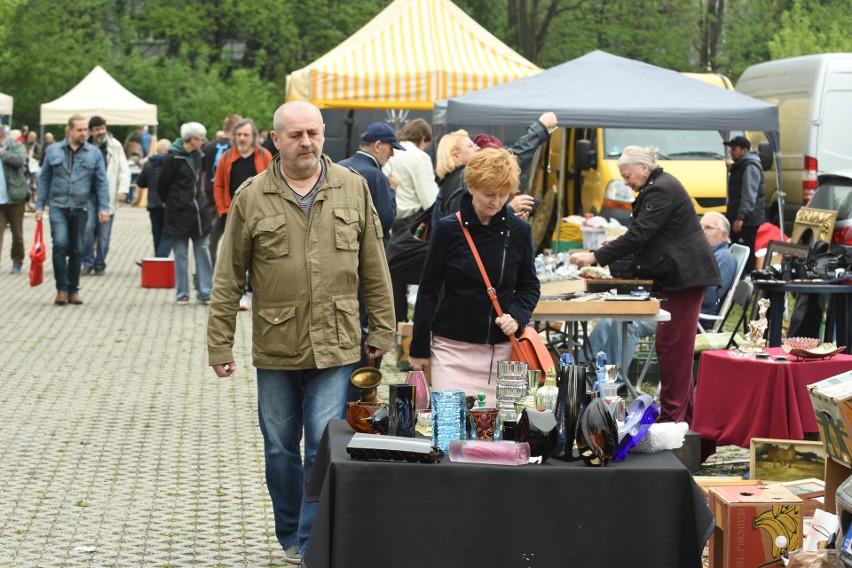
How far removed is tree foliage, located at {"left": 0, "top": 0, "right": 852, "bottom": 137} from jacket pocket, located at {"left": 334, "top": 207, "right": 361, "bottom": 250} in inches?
1244

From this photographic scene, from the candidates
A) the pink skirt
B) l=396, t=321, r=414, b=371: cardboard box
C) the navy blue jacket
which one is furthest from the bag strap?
l=396, t=321, r=414, b=371: cardboard box

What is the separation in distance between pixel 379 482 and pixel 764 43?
36.6m

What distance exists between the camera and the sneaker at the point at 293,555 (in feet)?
19.1

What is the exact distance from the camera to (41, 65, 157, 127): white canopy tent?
32.8 m

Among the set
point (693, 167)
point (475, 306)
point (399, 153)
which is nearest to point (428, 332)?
point (475, 306)

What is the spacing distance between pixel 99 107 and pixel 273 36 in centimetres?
1583

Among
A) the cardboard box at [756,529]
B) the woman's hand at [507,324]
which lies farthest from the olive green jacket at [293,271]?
the cardboard box at [756,529]

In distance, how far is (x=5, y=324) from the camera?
534 inches

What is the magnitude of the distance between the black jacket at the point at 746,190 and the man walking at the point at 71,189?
689 cm

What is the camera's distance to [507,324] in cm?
592

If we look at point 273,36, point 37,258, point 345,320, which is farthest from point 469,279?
point 273,36

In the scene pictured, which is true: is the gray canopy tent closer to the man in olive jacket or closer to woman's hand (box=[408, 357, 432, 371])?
woman's hand (box=[408, 357, 432, 371])

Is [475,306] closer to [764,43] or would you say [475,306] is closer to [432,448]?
[432,448]

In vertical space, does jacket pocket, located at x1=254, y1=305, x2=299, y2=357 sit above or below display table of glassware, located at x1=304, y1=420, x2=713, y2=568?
above
